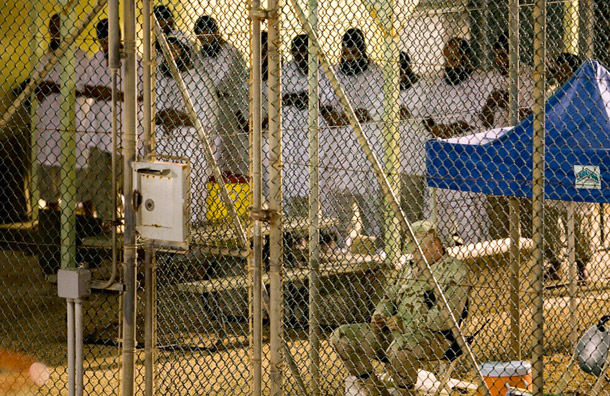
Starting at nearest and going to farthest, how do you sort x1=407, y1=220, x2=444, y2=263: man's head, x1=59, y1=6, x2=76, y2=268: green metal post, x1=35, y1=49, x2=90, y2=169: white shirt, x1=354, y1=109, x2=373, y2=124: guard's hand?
x1=407, y1=220, x2=444, y2=263: man's head
x1=59, y1=6, x2=76, y2=268: green metal post
x1=354, y1=109, x2=373, y2=124: guard's hand
x1=35, y1=49, x2=90, y2=169: white shirt

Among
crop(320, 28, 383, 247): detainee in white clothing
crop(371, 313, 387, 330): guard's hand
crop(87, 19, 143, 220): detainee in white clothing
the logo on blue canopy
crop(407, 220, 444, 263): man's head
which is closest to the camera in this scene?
the logo on blue canopy

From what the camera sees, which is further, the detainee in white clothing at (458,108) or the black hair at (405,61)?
the detainee in white clothing at (458,108)

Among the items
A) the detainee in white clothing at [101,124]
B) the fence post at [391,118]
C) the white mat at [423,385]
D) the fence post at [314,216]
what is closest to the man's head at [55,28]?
the detainee in white clothing at [101,124]

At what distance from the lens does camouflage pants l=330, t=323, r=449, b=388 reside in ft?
16.3

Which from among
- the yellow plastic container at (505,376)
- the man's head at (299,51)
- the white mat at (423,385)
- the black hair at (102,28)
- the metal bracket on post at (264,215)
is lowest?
the white mat at (423,385)

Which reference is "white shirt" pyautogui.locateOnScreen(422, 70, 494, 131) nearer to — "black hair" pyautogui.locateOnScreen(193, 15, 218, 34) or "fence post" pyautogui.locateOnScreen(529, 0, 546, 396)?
"black hair" pyautogui.locateOnScreen(193, 15, 218, 34)

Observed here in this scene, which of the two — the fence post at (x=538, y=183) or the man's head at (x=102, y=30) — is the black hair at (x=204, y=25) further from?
the fence post at (x=538, y=183)

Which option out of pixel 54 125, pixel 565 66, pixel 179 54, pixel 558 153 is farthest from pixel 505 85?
pixel 54 125

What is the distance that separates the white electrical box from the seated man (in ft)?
5.27

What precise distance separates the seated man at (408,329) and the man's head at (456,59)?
1.57 metres

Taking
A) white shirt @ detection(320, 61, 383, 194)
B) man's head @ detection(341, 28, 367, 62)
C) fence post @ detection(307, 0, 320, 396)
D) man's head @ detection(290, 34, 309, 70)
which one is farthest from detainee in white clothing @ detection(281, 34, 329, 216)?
fence post @ detection(307, 0, 320, 396)

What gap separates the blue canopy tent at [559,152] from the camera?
16.6ft

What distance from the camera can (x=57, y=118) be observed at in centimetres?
808

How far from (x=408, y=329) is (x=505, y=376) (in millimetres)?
639
